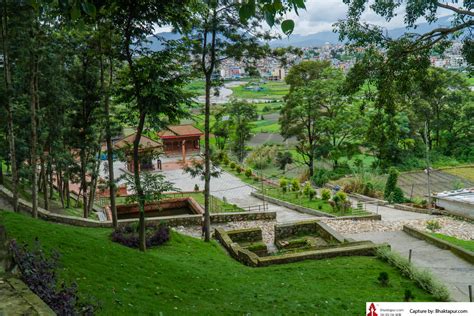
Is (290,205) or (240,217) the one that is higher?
(240,217)

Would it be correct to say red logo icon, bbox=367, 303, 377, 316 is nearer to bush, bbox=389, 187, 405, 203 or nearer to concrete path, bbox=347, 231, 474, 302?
concrete path, bbox=347, 231, 474, 302

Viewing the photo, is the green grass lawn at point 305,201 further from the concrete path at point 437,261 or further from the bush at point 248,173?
the concrete path at point 437,261

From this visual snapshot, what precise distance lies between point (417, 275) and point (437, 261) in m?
2.87

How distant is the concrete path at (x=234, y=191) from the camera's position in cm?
2135

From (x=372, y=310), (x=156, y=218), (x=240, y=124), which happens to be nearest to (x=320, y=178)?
(x=240, y=124)


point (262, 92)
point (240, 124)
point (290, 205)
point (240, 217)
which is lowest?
point (290, 205)

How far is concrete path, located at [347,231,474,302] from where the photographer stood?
10.6m

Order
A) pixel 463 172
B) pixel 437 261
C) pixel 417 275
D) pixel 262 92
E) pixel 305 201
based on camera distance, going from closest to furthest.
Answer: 1. pixel 417 275
2. pixel 437 261
3. pixel 305 201
4. pixel 463 172
5. pixel 262 92

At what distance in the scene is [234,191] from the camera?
2878 cm

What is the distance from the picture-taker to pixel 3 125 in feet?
53.2

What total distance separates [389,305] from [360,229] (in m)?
10.2

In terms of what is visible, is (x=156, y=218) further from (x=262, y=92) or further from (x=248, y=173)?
(x=262, y=92)

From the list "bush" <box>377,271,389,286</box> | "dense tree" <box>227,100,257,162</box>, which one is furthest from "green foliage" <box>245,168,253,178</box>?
"bush" <box>377,271,389,286</box>

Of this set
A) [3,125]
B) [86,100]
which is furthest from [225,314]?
[3,125]
